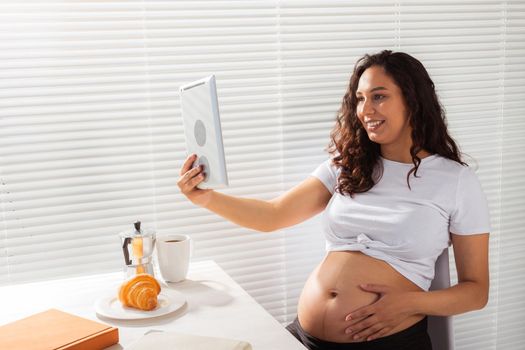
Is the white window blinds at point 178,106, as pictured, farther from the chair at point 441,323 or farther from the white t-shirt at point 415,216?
the chair at point 441,323

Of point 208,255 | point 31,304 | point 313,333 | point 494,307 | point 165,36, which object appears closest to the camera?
point 31,304

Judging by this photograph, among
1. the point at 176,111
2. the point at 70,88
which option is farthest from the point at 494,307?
the point at 70,88

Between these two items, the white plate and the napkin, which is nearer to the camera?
the napkin

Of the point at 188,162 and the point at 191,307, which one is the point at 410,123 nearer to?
the point at 188,162

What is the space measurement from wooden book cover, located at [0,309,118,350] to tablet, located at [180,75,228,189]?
0.43 meters

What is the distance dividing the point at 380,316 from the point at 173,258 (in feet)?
1.86

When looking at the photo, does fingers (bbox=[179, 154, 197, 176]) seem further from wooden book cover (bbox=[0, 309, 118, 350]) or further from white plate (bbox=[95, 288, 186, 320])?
wooden book cover (bbox=[0, 309, 118, 350])

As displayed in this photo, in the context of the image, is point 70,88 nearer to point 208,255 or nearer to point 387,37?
point 208,255

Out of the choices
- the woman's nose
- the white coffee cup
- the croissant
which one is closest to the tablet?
the white coffee cup

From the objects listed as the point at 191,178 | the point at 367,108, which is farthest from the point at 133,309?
the point at 367,108

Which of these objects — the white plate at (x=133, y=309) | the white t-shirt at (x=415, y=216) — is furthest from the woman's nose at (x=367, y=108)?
the white plate at (x=133, y=309)

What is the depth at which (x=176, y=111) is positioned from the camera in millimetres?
1725

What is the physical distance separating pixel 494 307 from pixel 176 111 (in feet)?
4.98

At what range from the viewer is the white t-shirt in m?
1.51
